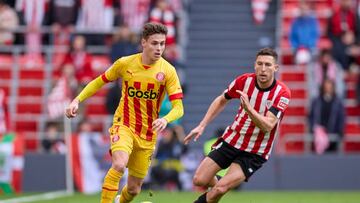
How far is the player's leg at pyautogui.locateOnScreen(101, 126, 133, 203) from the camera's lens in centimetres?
1227

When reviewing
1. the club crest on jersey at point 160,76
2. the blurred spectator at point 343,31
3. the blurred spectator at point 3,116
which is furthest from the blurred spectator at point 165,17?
the club crest on jersey at point 160,76

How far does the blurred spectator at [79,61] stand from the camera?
72.5ft

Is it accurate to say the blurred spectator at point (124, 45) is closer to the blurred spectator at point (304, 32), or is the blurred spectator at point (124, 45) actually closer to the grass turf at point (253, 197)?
the blurred spectator at point (304, 32)

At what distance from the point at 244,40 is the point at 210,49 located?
2.78ft

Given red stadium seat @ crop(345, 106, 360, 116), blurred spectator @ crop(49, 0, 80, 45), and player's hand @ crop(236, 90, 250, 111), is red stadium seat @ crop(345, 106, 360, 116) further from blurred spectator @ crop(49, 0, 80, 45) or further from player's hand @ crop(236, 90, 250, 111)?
player's hand @ crop(236, 90, 250, 111)

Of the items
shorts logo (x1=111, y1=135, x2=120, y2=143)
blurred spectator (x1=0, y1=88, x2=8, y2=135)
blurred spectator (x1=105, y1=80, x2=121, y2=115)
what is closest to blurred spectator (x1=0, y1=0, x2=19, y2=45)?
blurred spectator (x1=0, y1=88, x2=8, y2=135)

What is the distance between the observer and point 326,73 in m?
22.0

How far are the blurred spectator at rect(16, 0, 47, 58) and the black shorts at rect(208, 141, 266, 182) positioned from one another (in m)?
10.9

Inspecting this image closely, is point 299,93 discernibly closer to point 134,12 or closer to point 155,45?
point 134,12

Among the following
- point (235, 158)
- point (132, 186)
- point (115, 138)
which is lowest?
point (132, 186)

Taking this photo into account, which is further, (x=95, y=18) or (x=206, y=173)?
(x=95, y=18)

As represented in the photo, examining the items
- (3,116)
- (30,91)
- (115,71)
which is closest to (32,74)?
(30,91)

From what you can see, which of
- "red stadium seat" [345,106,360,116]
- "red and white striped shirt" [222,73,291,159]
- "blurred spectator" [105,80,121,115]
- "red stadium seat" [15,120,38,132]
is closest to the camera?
"red and white striped shirt" [222,73,291,159]

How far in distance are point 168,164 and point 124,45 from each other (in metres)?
3.04
